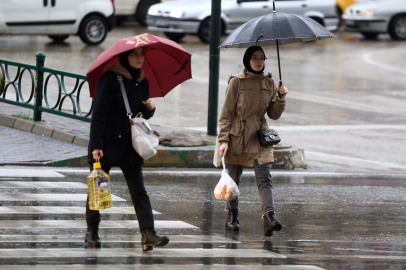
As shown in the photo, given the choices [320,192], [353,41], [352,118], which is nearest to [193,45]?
[353,41]

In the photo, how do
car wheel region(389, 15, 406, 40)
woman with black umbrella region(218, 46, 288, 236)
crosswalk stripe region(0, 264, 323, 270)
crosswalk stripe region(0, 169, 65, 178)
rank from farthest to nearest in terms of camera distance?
car wheel region(389, 15, 406, 40) < crosswalk stripe region(0, 169, 65, 178) < woman with black umbrella region(218, 46, 288, 236) < crosswalk stripe region(0, 264, 323, 270)

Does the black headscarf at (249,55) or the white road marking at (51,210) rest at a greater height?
the black headscarf at (249,55)

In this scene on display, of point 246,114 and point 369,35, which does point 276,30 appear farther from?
point 369,35

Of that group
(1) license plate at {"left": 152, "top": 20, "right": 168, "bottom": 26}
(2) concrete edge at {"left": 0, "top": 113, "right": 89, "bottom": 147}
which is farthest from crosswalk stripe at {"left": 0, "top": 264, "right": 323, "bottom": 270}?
(1) license plate at {"left": 152, "top": 20, "right": 168, "bottom": 26}

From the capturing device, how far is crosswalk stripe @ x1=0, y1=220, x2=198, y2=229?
6.29m

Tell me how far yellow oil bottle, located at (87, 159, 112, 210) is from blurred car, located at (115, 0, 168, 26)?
2008 centimetres

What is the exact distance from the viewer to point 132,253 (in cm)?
559

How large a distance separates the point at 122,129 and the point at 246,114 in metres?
1.34

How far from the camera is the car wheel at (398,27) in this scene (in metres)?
24.1

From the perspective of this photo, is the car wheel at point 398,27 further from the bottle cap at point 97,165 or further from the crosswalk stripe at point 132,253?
the bottle cap at point 97,165

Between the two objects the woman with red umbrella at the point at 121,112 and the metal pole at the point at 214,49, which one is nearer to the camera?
the woman with red umbrella at the point at 121,112

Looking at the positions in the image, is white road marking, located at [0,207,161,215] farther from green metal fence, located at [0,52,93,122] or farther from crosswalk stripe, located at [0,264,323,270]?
green metal fence, located at [0,52,93,122]

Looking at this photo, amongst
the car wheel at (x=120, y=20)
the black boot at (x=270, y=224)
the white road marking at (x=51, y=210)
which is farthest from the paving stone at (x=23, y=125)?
the car wheel at (x=120, y=20)

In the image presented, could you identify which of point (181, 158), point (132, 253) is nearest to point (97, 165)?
point (132, 253)
